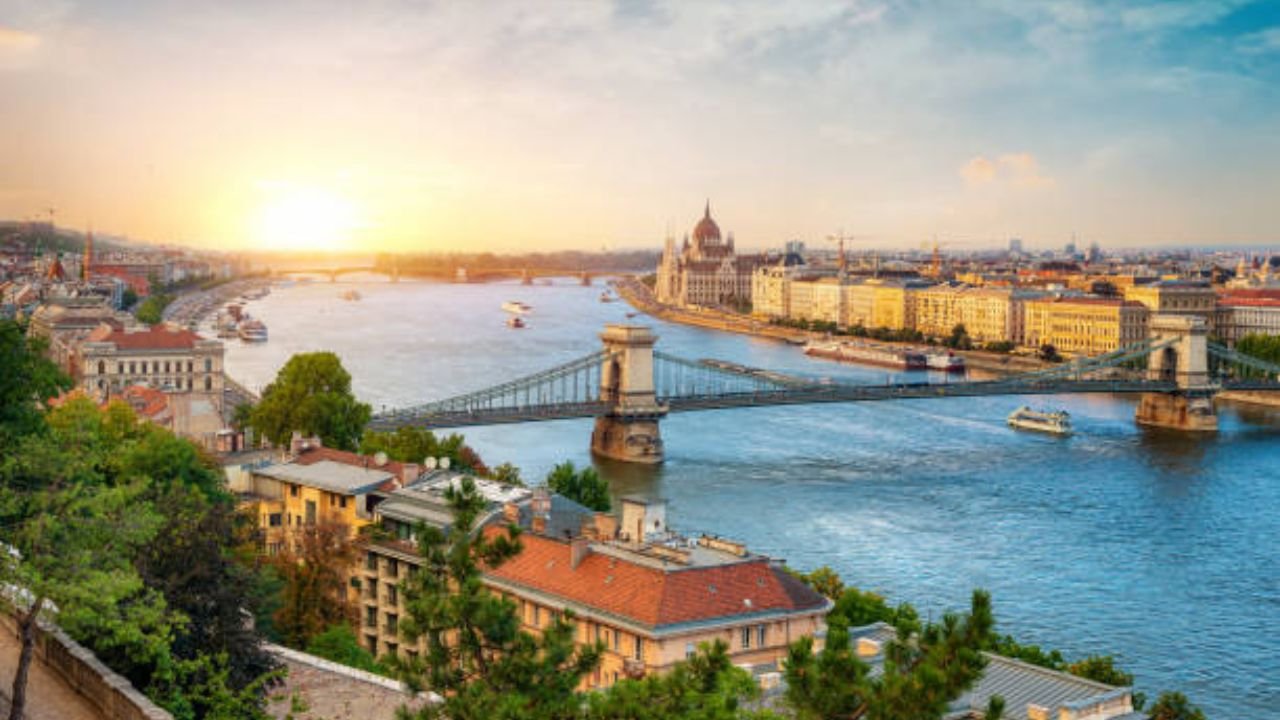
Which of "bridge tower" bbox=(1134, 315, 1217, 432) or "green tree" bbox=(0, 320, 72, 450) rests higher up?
"green tree" bbox=(0, 320, 72, 450)

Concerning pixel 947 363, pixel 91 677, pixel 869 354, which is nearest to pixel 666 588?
pixel 91 677

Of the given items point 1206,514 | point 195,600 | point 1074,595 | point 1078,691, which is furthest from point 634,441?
point 195,600

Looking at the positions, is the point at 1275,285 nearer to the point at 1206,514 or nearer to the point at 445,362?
the point at 445,362

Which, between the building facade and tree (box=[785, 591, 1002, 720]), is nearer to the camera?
tree (box=[785, 591, 1002, 720])

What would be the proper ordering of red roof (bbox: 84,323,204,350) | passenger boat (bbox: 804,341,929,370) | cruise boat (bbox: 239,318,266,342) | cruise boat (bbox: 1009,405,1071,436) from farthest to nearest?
cruise boat (bbox: 239,318,266,342), passenger boat (bbox: 804,341,929,370), cruise boat (bbox: 1009,405,1071,436), red roof (bbox: 84,323,204,350)

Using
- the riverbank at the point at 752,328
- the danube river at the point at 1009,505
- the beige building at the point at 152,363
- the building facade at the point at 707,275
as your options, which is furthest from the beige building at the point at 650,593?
the building facade at the point at 707,275

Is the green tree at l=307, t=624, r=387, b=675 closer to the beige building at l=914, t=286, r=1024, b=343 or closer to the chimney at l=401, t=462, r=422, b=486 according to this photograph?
the chimney at l=401, t=462, r=422, b=486

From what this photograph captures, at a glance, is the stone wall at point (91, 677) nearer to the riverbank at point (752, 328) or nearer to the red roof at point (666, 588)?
the red roof at point (666, 588)

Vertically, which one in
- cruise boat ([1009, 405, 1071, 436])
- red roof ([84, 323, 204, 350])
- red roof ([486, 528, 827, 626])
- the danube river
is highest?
red roof ([84, 323, 204, 350])

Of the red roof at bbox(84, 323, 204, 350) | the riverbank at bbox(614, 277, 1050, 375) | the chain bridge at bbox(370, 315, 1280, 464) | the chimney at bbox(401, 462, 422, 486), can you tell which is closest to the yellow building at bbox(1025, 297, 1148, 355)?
the riverbank at bbox(614, 277, 1050, 375)
